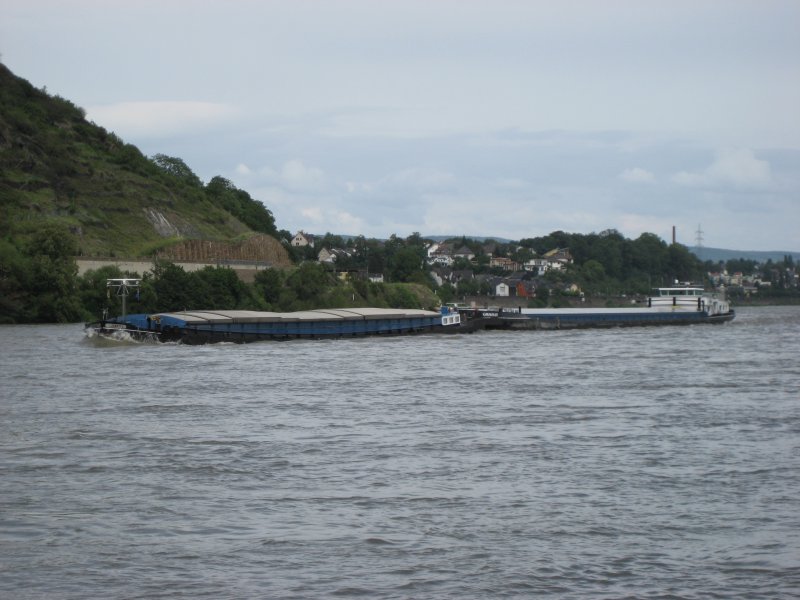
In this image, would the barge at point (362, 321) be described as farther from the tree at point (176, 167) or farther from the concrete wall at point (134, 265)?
the tree at point (176, 167)

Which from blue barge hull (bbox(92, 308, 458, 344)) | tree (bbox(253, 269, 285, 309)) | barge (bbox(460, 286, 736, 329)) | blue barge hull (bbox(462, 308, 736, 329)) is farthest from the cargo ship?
tree (bbox(253, 269, 285, 309))

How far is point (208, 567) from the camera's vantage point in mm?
16781

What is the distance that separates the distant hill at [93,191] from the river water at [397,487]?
2869 inches

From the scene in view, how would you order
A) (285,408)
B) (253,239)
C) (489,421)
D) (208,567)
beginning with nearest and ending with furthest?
(208,567) < (489,421) < (285,408) < (253,239)

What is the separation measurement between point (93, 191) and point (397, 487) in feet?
394

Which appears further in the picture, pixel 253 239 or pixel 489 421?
pixel 253 239

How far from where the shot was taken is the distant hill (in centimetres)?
12038

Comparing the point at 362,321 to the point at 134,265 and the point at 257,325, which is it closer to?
the point at 257,325

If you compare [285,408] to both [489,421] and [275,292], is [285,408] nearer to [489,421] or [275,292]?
[489,421]

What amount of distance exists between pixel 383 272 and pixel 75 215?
68.2 metres

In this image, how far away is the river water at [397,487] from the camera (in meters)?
16.4

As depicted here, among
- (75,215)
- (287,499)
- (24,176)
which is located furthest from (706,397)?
(24,176)

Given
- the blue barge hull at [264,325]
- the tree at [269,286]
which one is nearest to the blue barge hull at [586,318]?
the blue barge hull at [264,325]

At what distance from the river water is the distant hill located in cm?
7288
